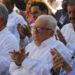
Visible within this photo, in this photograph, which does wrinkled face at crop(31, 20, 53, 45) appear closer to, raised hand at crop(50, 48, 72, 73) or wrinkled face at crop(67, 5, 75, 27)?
wrinkled face at crop(67, 5, 75, 27)

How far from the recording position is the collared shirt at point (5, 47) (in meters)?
4.37

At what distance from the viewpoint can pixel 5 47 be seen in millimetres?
4449

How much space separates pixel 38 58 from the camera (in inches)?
156

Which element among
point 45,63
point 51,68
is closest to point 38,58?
point 45,63

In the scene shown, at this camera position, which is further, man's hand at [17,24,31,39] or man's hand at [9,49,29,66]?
man's hand at [17,24,31,39]

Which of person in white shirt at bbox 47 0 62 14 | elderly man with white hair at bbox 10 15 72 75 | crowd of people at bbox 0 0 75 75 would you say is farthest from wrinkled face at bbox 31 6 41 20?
person in white shirt at bbox 47 0 62 14

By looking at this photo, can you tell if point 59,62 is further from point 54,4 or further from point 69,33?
point 54,4

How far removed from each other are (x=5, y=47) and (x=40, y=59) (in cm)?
68

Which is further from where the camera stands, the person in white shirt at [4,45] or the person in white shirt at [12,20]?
the person in white shirt at [12,20]

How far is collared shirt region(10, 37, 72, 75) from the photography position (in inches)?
150

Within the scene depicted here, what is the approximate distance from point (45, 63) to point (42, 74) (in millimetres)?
168

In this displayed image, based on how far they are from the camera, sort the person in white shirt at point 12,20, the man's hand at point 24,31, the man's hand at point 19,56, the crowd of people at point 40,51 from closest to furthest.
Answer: the crowd of people at point 40,51 < the man's hand at point 19,56 < the man's hand at point 24,31 < the person in white shirt at point 12,20

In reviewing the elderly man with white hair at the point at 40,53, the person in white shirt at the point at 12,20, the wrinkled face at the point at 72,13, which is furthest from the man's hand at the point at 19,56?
the person in white shirt at the point at 12,20

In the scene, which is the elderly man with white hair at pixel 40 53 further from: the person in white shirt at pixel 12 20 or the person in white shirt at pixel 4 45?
the person in white shirt at pixel 12 20
